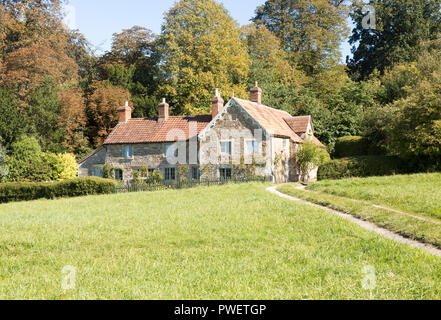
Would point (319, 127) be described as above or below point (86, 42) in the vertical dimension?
below

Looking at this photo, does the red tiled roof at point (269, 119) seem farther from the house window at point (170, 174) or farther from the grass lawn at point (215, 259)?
the grass lawn at point (215, 259)

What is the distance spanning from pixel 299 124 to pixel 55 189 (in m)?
21.1

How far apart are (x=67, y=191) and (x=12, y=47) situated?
70.3 ft

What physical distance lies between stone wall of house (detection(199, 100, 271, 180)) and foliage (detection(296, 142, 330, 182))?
4071 millimetres

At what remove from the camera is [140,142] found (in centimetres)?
3462

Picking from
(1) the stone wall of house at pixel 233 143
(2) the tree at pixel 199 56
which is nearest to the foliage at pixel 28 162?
(1) the stone wall of house at pixel 233 143

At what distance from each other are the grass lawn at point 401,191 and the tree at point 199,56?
78.9 ft

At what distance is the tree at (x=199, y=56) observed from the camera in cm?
4194

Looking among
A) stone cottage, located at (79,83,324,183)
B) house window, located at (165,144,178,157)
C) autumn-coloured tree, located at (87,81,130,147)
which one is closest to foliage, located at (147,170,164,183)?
stone cottage, located at (79,83,324,183)

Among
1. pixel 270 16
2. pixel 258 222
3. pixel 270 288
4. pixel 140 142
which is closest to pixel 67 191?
pixel 140 142

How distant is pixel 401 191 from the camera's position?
14.8 metres

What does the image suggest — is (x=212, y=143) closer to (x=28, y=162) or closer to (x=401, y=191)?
(x=28, y=162)

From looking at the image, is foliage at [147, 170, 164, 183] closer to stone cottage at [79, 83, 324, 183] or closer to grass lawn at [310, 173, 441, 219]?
stone cottage at [79, 83, 324, 183]

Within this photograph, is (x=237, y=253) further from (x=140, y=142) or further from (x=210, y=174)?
(x=140, y=142)
